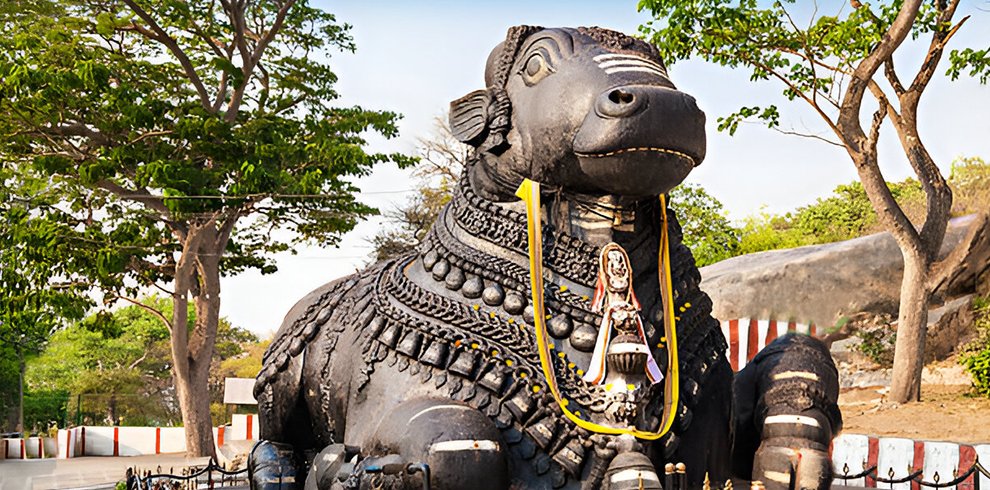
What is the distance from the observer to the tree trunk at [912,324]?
53.2ft

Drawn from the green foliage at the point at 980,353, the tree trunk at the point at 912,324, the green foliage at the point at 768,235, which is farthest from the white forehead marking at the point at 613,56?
the green foliage at the point at 768,235

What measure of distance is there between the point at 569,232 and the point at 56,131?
1683 centimetres

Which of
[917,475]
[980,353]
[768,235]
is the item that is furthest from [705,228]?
[917,475]

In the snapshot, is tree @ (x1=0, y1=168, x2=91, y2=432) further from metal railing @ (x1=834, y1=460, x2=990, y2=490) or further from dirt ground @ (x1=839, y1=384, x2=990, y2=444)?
metal railing @ (x1=834, y1=460, x2=990, y2=490)

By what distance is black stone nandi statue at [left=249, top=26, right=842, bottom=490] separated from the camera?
8.79 feet

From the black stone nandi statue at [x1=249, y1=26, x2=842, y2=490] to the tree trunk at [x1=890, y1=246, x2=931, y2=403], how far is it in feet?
46.8

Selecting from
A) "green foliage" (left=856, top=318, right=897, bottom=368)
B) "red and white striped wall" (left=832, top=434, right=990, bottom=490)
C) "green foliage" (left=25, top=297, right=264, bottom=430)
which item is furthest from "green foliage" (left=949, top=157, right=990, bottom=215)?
"green foliage" (left=25, top=297, right=264, bottom=430)

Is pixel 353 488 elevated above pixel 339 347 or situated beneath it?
situated beneath

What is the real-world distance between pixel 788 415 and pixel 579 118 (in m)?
0.98

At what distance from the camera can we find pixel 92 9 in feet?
62.2

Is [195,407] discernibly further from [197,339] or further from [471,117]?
[471,117]

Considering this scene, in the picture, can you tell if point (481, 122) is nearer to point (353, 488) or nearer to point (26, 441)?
point (353, 488)

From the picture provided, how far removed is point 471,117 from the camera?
313 cm

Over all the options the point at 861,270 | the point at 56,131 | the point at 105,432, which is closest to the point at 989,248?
the point at 861,270
